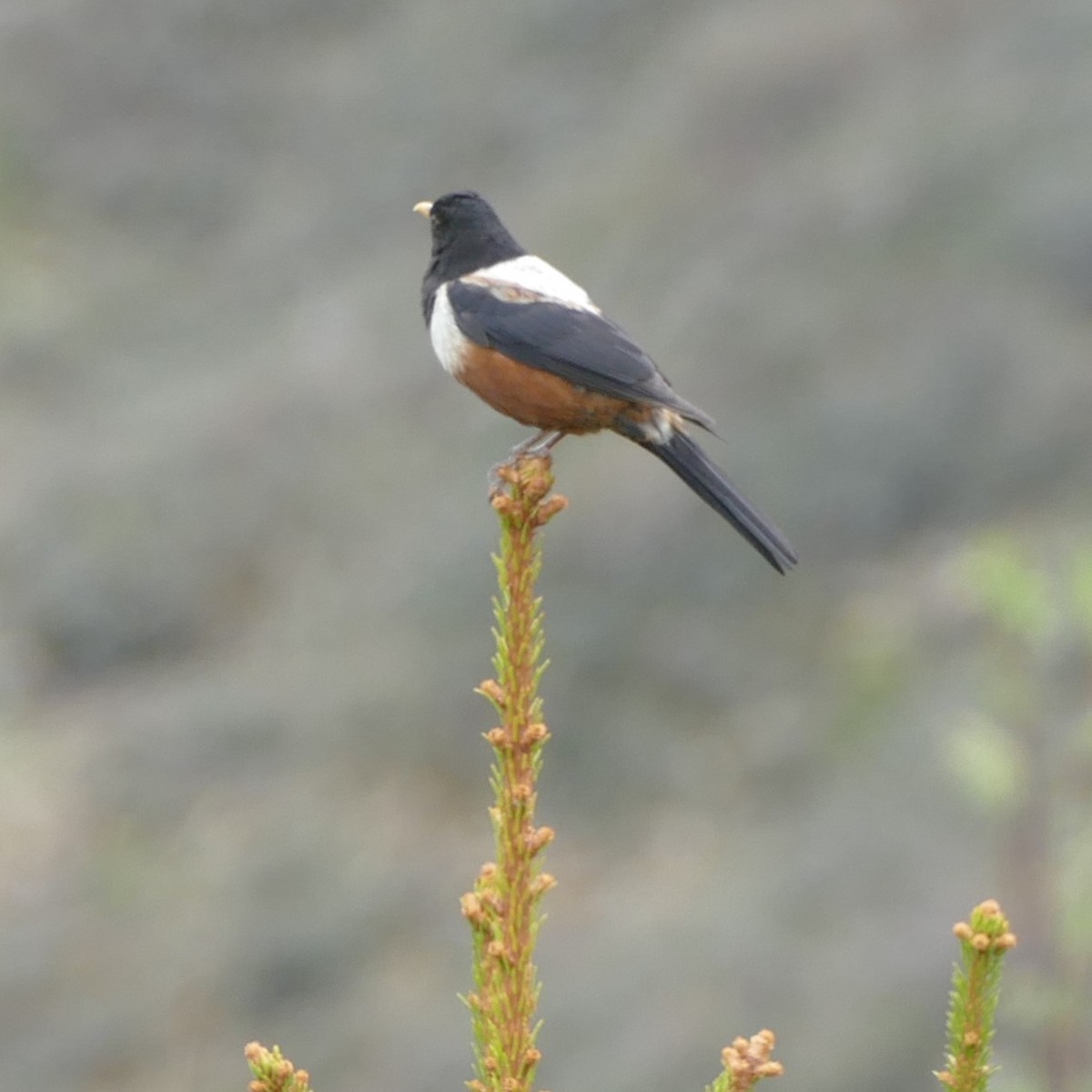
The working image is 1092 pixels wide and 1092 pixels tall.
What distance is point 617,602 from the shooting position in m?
16.1

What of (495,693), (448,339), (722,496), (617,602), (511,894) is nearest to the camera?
(511,894)

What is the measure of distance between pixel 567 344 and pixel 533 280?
1.69ft

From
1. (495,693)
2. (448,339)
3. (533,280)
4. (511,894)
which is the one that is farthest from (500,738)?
(533,280)

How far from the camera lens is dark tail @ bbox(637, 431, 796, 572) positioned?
212 inches

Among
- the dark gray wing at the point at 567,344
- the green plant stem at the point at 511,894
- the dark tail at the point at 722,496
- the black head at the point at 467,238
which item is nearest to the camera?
the green plant stem at the point at 511,894

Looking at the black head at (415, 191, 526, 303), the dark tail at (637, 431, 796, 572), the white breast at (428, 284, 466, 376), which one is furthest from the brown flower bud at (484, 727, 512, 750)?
the black head at (415, 191, 526, 303)

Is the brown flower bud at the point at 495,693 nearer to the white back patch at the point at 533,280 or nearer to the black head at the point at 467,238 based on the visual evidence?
the white back patch at the point at 533,280

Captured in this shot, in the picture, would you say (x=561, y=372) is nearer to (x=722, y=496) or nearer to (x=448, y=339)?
(x=448, y=339)

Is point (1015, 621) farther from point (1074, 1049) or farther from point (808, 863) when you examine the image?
point (808, 863)

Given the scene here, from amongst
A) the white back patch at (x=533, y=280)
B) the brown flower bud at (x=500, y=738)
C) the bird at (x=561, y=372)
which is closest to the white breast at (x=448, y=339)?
the bird at (x=561, y=372)

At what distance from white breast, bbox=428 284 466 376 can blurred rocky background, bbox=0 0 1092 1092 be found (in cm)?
214

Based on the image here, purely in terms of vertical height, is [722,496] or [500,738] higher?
[722,496]

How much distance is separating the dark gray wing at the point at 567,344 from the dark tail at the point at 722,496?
18cm

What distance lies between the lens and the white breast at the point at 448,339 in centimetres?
608
